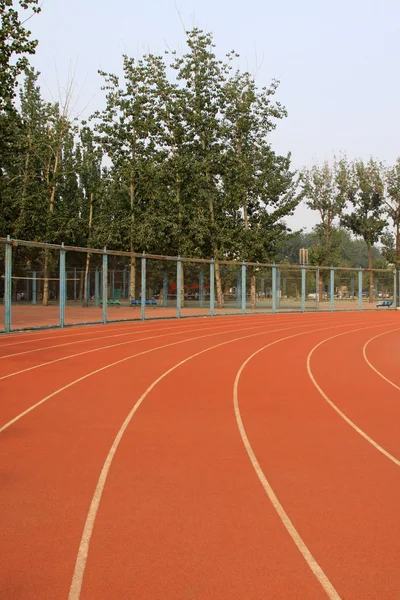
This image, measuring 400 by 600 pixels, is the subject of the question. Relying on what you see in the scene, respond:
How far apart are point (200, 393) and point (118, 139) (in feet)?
92.3

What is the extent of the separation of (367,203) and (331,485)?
48168mm

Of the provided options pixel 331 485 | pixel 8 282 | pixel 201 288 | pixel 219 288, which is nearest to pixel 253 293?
pixel 219 288

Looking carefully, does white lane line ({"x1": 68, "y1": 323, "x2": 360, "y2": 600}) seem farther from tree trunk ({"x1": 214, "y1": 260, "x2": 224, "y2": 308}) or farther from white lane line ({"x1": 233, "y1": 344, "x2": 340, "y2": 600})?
tree trunk ({"x1": 214, "y1": 260, "x2": 224, "y2": 308})

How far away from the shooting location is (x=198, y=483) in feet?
16.1

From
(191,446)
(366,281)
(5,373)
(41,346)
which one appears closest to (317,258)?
(366,281)

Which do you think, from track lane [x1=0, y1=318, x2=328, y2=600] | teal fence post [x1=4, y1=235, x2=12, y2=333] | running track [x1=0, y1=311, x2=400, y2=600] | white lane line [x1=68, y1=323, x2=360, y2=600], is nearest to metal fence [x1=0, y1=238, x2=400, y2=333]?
teal fence post [x1=4, y1=235, x2=12, y2=333]

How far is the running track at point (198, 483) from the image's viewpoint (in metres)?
3.31

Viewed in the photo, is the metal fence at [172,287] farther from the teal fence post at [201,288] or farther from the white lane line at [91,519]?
the white lane line at [91,519]

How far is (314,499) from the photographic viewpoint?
4570 millimetres

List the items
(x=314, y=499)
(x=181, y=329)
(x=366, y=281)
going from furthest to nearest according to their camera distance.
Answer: (x=366, y=281), (x=181, y=329), (x=314, y=499)

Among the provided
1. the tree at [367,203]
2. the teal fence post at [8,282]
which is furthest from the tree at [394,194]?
the teal fence post at [8,282]

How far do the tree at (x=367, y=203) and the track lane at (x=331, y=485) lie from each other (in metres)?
43.3

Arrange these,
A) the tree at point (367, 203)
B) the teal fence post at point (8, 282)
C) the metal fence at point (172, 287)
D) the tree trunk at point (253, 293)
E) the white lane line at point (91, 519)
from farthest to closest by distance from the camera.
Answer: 1. the tree at point (367, 203)
2. the tree trunk at point (253, 293)
3. the metal fence at point (172, 287)
4. the teal fence post at point (8, 282)
5. the white lane line at point (91, 519)

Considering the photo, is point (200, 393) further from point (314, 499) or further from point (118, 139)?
point (118, 139)
